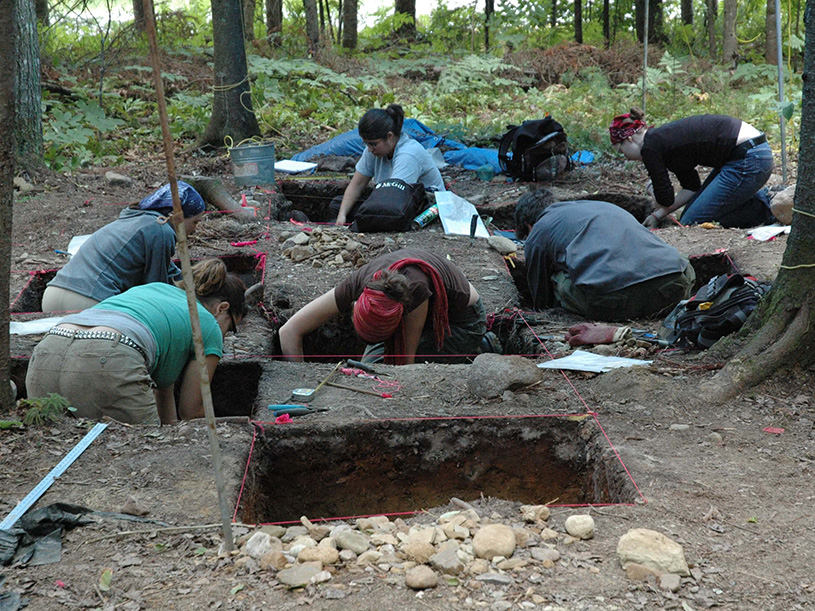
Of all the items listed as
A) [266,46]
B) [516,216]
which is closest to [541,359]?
[516,216]

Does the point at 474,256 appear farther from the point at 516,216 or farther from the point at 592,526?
the point at 592,526

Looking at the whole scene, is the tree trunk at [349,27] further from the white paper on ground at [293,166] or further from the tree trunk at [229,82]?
the white paper on ground at [293,166]

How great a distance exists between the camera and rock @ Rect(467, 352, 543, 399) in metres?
3.64

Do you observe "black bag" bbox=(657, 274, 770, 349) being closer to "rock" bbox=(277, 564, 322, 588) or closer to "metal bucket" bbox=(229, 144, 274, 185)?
"rock" bbox=(277, 564, 322, 588)

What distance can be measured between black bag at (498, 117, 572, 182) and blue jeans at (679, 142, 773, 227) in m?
1.90

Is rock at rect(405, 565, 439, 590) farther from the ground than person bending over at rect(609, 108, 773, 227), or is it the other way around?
person bending over at rect(609, 108, 773, 227)

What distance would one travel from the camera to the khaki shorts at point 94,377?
3.16m

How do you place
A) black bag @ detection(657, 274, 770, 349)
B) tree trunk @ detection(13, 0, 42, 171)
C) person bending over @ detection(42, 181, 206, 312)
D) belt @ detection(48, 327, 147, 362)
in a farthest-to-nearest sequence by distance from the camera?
tree trunk @ detection(13, 0, 42, 171)
person bending over @ detection(42, 181, 206, 312)
black bag @ detection(657, 274, 770, 349)
belt @ detection(48, 327, 147, 362)

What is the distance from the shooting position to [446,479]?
3.53 m

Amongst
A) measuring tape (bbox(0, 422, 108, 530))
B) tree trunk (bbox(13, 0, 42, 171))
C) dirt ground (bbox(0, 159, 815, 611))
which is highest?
tree trunk (bbox(13, 0, 42, 171))

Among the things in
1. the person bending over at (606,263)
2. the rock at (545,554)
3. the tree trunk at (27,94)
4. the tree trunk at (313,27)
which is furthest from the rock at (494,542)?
the tree trunk at (313,27)

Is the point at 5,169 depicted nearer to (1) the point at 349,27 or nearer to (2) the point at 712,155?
(2) the point at 712,155

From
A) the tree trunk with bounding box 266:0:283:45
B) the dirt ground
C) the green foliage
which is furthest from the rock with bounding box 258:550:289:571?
the tree trunk with bounding box 266:0:283:45

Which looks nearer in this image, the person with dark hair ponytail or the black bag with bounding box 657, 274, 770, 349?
the black bag with bounding box 657, 274, 770, 349
